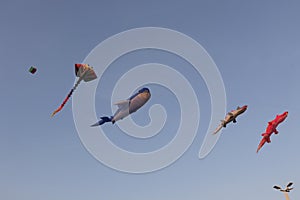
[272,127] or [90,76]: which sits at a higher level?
[272,127]

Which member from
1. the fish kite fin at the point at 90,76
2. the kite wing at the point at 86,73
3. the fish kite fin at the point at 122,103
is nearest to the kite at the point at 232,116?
the fish kite fin at the point at 122,103

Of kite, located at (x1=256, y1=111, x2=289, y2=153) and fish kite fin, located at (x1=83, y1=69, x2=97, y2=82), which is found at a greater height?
kite, located at (x1=256, y1=111, x2=289, y2=153)

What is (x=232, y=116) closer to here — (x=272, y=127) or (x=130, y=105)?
(x=272, y=127)

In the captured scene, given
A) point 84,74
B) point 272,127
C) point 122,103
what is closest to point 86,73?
point 84,74

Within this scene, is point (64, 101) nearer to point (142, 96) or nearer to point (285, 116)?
point (142, 96)

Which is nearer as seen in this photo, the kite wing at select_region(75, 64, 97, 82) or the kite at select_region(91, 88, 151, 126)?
the kite at select_region(91, 88, 151, 126)

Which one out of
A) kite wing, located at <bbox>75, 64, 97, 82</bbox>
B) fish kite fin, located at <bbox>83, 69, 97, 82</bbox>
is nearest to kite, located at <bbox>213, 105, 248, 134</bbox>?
fish kite fin, located at <bbox>83, 69, 97, 82</bbox>

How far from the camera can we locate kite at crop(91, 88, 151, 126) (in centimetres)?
2642

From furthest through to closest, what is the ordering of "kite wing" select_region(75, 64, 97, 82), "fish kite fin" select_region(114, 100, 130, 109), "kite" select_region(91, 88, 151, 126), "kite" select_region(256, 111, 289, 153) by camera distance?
"kite" select_region(256, 111, 289, 153) → "kite wing" select_region(75, 64, 97, 82) → "fish kite fin" select_region(114, 100, 130, 109) → "kite" select_region(91, 88, 151, 126)

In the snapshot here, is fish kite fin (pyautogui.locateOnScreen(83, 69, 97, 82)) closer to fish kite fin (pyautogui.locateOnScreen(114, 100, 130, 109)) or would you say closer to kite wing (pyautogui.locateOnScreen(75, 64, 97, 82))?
kite wing (pyautogui.locateOnScreen(75, 64, 97, 82))

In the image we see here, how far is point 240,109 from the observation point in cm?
3219

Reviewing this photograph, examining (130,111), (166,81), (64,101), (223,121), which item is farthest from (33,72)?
(223,121)

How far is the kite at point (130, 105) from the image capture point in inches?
1040

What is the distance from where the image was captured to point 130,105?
26.7m
